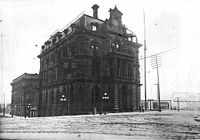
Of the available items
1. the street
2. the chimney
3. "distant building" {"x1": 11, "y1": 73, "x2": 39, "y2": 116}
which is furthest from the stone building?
the street

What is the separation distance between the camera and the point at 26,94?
215ft

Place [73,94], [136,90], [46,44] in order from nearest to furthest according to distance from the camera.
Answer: [73,94]
[136,90]
[46,44]

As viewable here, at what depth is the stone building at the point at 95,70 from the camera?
1511 inches

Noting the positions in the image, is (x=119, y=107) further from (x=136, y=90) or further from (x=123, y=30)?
(x=123, y=30)

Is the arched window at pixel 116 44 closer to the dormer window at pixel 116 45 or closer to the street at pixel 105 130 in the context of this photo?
the dormer window at pixel 116 45

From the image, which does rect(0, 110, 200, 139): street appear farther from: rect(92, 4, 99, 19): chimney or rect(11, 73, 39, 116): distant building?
rect(11, 73, 39, 116): distant building

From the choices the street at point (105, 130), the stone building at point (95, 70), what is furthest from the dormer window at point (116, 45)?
the street at point (105, 130)

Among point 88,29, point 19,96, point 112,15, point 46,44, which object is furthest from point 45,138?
point 19,96

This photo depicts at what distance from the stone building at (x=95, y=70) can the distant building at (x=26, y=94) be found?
14762 millimetres

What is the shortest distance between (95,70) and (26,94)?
33.0 meters

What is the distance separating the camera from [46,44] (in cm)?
5731

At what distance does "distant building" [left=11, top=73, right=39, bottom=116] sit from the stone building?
14.8 m

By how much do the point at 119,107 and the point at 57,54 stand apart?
18484 millimetres

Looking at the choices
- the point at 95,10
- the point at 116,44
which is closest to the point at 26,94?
the point at 95,10
